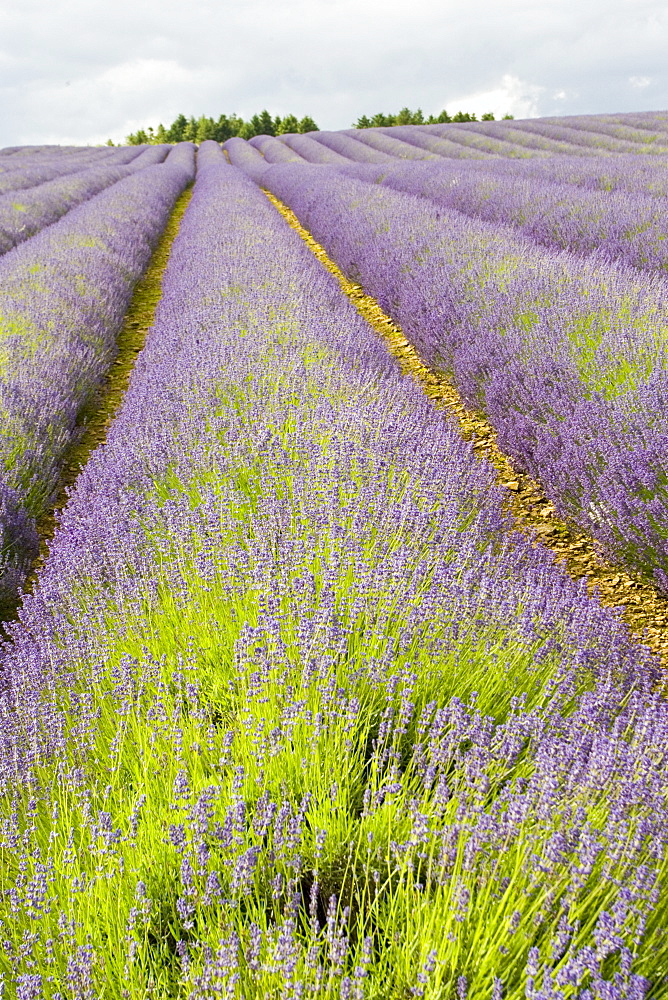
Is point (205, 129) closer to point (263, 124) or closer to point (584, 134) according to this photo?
point (263, 124)

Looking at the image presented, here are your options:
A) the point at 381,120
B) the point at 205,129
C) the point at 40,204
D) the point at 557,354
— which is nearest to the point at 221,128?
the point at 205,129

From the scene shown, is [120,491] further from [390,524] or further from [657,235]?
[657,235]

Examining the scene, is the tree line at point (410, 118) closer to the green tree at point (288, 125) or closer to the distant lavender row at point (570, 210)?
the green tree at point (288, 125)

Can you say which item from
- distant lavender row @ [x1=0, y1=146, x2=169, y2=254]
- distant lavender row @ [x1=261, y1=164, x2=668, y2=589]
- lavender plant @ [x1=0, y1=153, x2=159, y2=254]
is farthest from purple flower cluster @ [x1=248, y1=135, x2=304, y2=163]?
distant lavender row @ [x1=261, y1=164, x2=668, y2=589]

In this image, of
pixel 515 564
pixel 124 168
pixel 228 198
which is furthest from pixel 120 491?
pixel 124 168

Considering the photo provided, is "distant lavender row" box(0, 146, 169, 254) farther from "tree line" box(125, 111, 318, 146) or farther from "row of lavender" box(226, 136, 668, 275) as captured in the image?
"tree line" box(125, 111, 318, 146)

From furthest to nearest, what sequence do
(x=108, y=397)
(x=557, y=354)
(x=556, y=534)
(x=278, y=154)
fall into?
(x=278, y=154), (x=108, y=397), (x=557, y=354), (x=556, y=534)
